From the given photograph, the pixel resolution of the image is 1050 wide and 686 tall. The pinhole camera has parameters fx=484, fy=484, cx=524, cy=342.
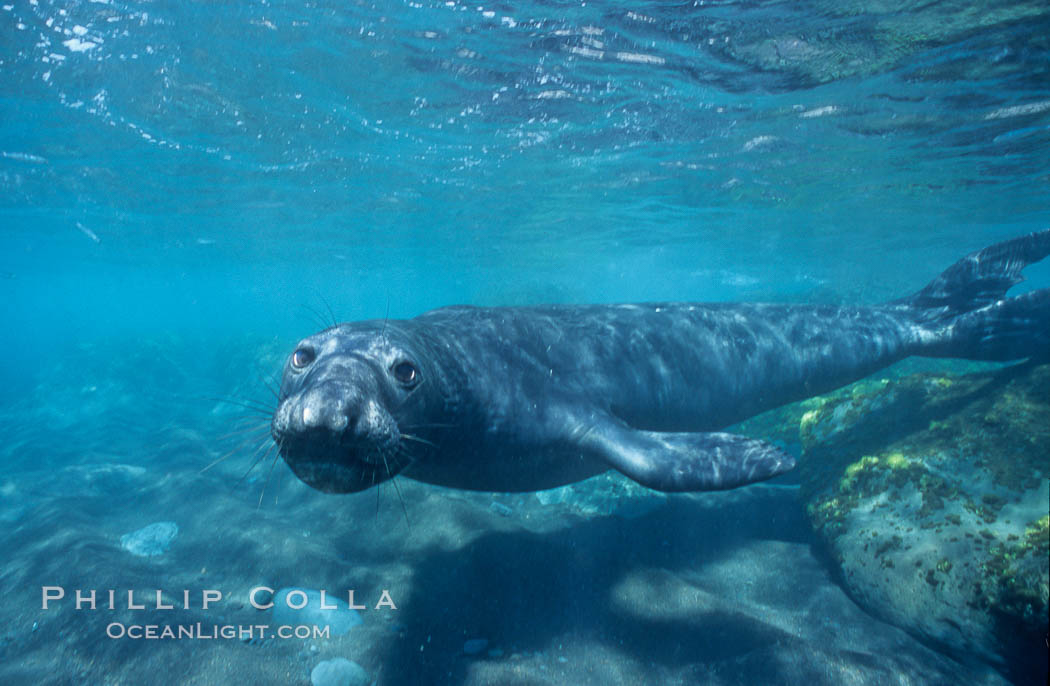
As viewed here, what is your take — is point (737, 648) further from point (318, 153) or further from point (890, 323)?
point (318, 153)

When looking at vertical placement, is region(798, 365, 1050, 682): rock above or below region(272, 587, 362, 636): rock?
above

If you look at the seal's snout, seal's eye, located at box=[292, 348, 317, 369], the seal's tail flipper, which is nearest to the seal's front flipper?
the seal's snout

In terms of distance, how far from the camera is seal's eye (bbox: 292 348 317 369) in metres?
3.21

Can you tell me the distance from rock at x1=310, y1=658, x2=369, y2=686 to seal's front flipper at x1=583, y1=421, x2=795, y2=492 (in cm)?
236

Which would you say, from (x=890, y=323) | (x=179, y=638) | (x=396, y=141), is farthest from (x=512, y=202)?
(x=179, y=638)

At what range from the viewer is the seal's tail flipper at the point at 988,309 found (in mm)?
5672

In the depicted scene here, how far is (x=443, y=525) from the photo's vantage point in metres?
5.27

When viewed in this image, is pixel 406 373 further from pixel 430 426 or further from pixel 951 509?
pixel 951 509

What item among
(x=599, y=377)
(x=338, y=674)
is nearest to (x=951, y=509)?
(x=599, y=377)

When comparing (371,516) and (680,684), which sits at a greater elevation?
(680,684)

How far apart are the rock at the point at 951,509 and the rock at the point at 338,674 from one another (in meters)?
4.00

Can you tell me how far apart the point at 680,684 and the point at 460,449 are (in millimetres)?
2261

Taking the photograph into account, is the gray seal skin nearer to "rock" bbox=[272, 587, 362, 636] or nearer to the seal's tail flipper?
the seal's tail flipper

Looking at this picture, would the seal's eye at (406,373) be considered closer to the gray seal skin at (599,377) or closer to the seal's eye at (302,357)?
the gray seal skin at (599,377)
